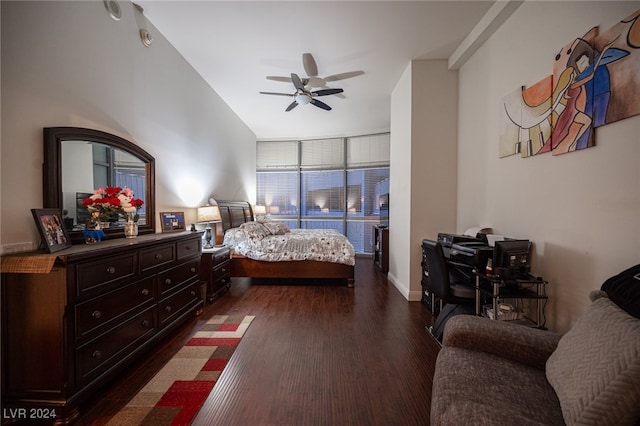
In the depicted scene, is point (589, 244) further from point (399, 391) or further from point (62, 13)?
point (62, 13)

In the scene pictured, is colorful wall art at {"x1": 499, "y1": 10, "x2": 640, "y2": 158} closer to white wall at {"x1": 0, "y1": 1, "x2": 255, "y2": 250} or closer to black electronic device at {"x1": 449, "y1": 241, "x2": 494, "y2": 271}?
black electronic device at {"x1": 449, "y1": 241, "x2": 494, "y2": 271}

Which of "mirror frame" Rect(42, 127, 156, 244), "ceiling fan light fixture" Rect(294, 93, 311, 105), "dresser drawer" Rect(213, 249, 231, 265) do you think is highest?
"ceiling fan light fixture" Rect(294, 93, 311, 105)

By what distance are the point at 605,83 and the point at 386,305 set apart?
2745 millimetres

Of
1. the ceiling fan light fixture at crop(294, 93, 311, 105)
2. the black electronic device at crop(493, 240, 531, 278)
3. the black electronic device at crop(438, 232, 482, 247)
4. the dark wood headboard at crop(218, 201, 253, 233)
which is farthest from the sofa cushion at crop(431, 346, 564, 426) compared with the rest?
the dark wood headboard at crop(218, 201, 253, 233)

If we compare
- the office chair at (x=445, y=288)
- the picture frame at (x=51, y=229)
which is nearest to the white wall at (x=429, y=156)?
the office chair at (x=445, y=288)

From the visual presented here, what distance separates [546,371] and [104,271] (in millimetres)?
2528

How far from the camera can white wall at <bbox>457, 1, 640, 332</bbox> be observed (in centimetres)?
145

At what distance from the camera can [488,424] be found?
0.79 metres

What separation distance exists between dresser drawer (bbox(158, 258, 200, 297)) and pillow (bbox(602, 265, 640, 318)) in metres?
2.91

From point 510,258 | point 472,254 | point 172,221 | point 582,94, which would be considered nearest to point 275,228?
point 172,221

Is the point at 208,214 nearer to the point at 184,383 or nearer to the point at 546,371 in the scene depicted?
the point at 184,383

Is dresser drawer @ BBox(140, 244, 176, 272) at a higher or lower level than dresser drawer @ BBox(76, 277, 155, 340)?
higher

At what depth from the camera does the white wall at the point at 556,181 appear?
1.45m

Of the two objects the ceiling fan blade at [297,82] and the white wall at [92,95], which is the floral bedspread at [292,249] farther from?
the ceiling fan blade at [297,82]
